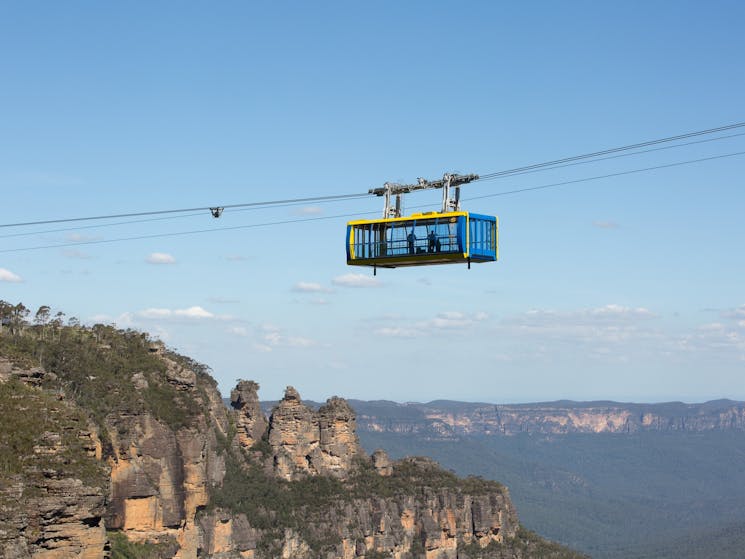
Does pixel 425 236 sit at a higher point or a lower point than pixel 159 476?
higher

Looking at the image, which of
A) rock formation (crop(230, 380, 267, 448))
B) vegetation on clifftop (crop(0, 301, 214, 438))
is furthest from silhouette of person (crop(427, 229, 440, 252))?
rock formation (crop(230, 380, 267, 448))

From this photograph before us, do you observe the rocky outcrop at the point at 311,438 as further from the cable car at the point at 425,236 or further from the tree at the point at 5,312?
the cable car at the point at 425,236

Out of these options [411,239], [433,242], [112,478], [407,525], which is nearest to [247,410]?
[407,525]

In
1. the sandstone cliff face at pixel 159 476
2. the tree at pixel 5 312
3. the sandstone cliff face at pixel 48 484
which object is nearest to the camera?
the sandstone cliff face at pixel 48 484

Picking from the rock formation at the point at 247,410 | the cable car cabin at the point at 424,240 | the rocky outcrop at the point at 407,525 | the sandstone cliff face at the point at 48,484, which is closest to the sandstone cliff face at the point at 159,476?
the sandstone cliff face at the point at 48,484

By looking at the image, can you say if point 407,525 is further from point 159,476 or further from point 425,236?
point 425,236

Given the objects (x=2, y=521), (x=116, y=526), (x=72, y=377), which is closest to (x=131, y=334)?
(x=72, y=377)

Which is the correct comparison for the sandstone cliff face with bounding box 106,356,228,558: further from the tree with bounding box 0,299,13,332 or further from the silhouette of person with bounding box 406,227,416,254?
the silhouette of person with bounding box 406,227,416,254
